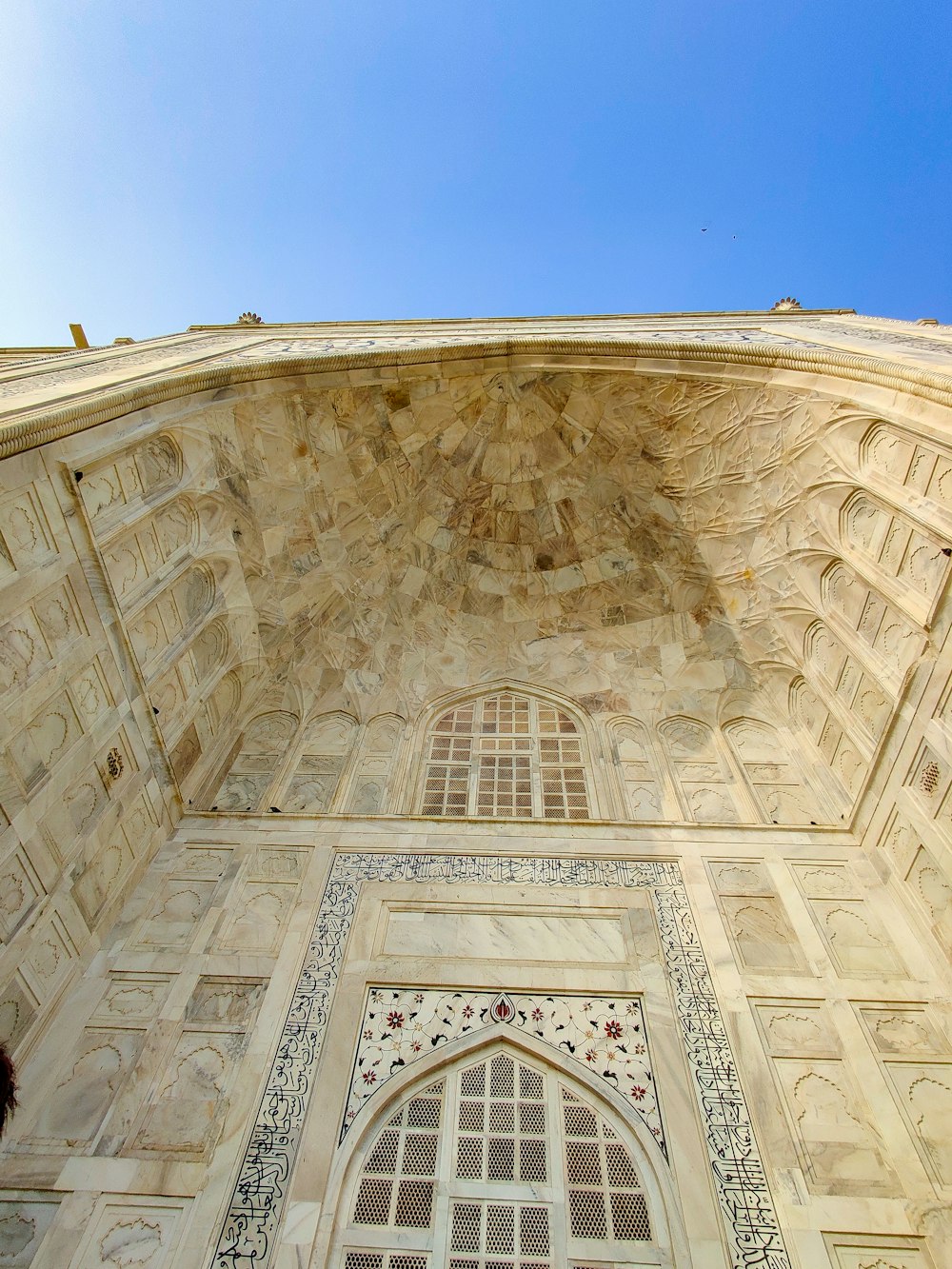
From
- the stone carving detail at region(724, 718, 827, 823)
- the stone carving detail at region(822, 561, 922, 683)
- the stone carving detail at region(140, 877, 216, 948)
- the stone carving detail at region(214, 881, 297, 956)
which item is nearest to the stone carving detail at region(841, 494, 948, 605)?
the stone carving detail at region(822, 561, 922, 683)

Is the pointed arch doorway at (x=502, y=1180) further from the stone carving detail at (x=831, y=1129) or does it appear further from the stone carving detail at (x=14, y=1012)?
the stone carving detail at (x=14, y=1012)

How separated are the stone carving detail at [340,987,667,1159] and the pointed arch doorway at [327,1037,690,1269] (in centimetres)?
16

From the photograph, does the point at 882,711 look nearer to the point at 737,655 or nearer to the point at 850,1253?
the point at 737,655

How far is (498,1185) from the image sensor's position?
4238 mm


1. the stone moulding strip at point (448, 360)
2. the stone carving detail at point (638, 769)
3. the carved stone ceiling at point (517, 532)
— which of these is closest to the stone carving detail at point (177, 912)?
the carved stone ceiling at point (517, 532)

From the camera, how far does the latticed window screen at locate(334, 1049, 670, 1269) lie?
3.95 m

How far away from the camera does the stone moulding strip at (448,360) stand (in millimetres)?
5023

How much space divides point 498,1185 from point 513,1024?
0.95 m

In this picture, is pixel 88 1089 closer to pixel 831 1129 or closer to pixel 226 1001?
pixel 226 1001

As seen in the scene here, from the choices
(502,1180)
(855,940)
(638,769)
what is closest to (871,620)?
(638,769)

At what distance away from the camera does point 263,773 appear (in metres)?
7.61

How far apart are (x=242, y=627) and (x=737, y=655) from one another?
5.77 meters

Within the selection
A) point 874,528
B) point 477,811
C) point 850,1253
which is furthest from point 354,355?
point 850,1253

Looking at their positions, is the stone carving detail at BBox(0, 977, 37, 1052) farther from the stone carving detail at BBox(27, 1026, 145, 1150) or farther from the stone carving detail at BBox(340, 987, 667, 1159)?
the stone carving detail at BBox(340, 987, 667, 1159)
